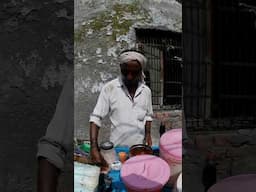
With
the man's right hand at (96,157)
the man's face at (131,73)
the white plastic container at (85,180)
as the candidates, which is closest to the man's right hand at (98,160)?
the man's right hand at (96,157)

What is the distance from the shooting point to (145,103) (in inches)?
142

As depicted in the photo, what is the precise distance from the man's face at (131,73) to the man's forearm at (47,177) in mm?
2253

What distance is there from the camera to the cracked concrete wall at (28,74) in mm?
1297

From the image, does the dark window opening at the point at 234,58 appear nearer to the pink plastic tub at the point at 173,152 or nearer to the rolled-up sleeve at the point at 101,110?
the pink plastic tub at the point at 173,152

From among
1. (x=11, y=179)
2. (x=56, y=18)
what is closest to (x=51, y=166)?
(x=11, y=179)

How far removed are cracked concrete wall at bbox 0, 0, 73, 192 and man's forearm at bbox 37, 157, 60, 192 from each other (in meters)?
0.09

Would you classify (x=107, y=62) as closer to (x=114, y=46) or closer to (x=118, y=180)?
(x=114, y=46)

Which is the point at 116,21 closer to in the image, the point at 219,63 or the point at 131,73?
the point at 131,73

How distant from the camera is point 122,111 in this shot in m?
3.47

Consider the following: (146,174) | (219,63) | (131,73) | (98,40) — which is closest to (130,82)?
(131,73)

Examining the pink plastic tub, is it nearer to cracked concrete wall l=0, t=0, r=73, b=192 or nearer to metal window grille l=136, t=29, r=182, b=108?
cracked concrete wall l=0, t=0, r=73, b=192

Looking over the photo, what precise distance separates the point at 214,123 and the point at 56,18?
52 centimetres

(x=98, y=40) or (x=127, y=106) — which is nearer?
(x=127, y=106)

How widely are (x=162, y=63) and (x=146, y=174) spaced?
4548 mm
